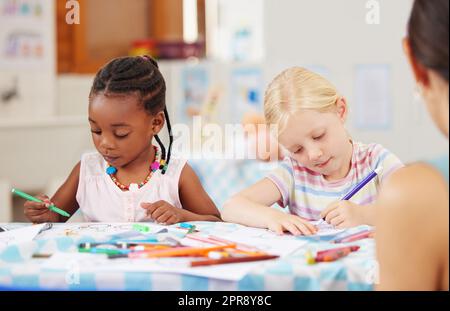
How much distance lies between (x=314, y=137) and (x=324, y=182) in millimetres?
104

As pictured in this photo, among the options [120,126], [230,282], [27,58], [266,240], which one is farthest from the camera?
[27,58]

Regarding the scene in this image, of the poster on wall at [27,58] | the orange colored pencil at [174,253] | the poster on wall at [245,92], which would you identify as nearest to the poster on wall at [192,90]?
the poster on wall at [245,92]

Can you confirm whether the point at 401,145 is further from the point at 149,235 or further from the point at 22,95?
the point at 149,235

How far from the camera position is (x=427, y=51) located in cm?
60

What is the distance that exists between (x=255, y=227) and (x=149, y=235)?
0.15 meters

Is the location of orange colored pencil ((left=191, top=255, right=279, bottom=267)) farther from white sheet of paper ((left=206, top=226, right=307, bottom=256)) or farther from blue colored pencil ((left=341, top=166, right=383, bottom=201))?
blue colored pencil ((left=341, top=166, right=383, bottom=201))

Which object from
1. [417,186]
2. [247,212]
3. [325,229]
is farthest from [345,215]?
[417,186]

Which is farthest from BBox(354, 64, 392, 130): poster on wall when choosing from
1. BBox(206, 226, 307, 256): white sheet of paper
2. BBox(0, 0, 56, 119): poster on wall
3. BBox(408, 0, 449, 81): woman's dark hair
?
BBox(408, 0, 449, 81): woman's dark hair

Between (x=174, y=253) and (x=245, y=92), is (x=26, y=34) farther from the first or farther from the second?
(x=174, y=253)

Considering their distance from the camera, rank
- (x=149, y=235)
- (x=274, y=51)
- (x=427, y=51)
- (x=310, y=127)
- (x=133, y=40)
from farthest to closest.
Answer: (x=133, y=40) < (x=274, y=51) < (x=310, y=127) < (x=149, y=235) < (x=427, y=51)

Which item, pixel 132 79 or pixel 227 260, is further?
pixel 132 79

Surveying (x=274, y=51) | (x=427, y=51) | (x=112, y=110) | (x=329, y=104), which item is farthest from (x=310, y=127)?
(x=274, y=51)

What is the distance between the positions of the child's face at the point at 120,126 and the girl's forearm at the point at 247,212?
15 cm

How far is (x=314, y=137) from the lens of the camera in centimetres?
101
